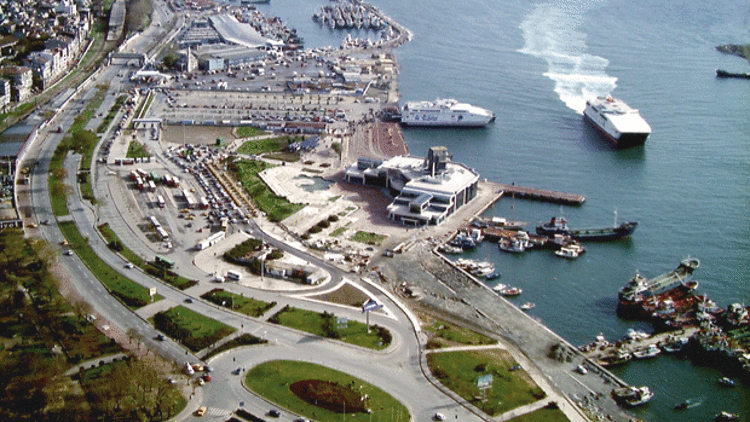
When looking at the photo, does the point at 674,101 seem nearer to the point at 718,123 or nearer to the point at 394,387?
the point at 718,123

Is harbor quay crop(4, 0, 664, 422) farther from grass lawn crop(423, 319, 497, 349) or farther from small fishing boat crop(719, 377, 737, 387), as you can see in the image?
small fishing boat crop(719, 377, 737, 387)

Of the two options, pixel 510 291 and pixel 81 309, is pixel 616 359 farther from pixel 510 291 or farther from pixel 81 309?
pixel 81 309

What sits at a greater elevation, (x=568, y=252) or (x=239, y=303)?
(x=568, y=252)

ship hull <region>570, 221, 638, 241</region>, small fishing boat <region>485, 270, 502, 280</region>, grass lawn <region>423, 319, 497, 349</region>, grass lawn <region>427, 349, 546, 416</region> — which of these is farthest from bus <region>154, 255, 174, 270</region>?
ship hull <region>570, 221, 638, 241</region>

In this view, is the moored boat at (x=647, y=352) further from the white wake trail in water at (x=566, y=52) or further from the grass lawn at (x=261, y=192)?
the white wake trail in water at (x=566, y=52)

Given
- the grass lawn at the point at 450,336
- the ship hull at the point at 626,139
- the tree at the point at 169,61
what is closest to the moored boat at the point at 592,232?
the grass lawn at the point at 450,336

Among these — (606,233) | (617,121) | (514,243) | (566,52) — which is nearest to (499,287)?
(514,243)

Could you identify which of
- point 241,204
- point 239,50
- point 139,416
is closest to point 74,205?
point 241,204
